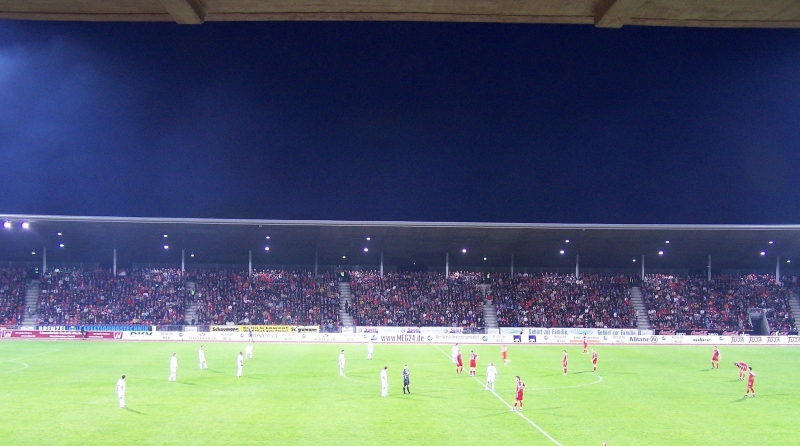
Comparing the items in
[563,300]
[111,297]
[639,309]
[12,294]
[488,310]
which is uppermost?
[12,294]

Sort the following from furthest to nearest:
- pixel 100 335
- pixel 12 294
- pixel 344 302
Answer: pixel 344 302 → pixel 12 294 → pixel 100 335

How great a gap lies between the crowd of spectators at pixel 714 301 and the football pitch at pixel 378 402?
77.3 ft

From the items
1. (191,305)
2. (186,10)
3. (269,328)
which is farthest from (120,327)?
(186,10)

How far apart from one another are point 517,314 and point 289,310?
75.6 feet

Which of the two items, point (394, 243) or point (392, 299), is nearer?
point (394, 243)

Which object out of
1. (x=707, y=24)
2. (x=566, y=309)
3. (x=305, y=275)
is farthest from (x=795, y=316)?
(x=707, y=24)

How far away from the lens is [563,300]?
234 feet

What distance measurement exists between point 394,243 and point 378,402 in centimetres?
3976

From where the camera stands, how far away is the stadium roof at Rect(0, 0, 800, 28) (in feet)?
25.1

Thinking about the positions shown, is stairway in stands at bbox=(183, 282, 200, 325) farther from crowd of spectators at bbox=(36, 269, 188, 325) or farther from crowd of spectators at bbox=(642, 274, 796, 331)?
crowd of spectators at bbox=(642, 274, 796, 331)


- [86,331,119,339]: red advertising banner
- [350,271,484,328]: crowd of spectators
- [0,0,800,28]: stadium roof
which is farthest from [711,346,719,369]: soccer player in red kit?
[86,331,119,339]: red advertising banner

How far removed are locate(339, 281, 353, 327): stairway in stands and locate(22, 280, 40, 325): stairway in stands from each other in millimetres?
28780

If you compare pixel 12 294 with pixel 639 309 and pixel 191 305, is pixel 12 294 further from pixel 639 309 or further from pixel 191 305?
pixel 639 309

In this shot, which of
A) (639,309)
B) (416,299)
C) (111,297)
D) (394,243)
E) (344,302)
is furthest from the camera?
(639,309)
